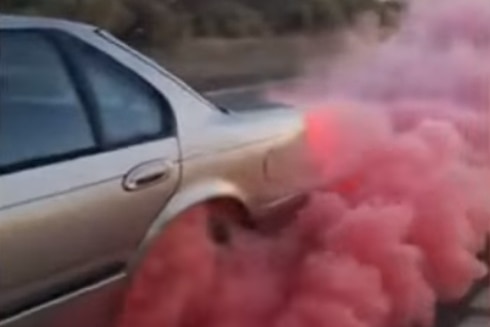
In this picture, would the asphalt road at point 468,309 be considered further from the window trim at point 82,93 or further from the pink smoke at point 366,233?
the window trim at point 82,93

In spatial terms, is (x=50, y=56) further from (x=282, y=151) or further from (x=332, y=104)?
(x=332, y=104)

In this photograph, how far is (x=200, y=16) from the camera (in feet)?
96.1

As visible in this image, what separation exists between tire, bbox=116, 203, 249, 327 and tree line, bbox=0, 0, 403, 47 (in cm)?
1388

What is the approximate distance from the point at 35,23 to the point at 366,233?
190 centimetres

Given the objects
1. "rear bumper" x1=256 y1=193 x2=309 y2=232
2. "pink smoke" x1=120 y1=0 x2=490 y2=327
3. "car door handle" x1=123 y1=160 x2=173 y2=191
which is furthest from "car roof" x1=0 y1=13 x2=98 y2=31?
"rear bumper" x1=256 y1=193 x2=309 y2=232

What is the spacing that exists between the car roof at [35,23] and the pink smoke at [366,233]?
84 cm

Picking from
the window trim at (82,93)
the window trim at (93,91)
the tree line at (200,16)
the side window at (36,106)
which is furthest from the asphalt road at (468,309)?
the tree line at (200,16)

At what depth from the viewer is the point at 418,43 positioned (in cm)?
866

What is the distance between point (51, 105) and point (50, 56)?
21cm

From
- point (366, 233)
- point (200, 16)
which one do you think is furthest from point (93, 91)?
point (200, 16)

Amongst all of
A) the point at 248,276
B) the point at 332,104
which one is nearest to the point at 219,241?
the point at 248,276

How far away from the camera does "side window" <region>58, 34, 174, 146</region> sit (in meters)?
4.86

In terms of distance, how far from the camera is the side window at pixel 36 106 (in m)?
4.45

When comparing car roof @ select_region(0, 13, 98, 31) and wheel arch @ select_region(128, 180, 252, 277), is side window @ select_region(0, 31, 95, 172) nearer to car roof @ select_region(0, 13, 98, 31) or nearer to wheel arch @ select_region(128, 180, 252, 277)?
car roof @ select_region(0, 13, 98, 31)
